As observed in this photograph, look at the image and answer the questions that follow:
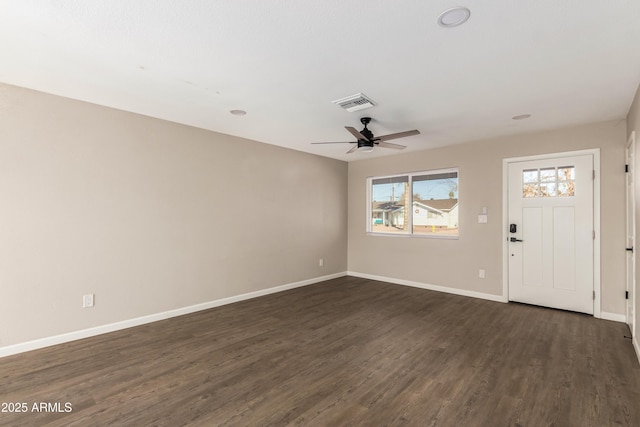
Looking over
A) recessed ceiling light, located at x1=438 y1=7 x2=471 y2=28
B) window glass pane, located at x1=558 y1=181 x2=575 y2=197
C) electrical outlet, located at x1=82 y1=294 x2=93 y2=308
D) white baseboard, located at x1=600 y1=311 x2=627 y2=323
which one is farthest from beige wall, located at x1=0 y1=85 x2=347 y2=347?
white baseboard, located at x1=600 y1=311 x2=627 y2=323

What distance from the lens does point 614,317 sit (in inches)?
152

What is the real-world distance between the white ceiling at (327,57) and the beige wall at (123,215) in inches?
16.6

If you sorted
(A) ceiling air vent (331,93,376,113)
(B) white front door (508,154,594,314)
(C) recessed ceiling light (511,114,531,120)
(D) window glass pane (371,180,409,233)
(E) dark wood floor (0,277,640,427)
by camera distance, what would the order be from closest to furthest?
(E) dark wood floor (0,277,640,427)
(A) ceiling air vent (331,93,376,113)
(C) recessed ceiling light (511,114,531,120)
(B) white front door (508,154,594,314)
(D) window glass pane (371,180,409,233)

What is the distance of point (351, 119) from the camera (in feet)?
12.7

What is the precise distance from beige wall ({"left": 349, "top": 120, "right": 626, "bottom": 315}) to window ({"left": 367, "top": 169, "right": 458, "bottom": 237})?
0.52ft

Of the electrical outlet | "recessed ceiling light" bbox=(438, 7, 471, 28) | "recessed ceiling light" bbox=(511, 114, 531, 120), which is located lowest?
the electrical outlet

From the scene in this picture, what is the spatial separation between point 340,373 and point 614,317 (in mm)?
3820

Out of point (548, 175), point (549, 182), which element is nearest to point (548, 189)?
point (549, 182)

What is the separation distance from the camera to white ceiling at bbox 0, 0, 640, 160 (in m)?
1.87

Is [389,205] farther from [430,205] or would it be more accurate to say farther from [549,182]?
[549,182]

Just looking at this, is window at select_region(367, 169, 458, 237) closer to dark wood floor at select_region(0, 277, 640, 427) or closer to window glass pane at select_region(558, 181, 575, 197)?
window glass pane at select_region(558, 181, 575, 197)

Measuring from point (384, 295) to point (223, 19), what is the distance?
176 inches

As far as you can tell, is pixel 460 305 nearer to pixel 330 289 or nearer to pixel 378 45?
pixel 330 289

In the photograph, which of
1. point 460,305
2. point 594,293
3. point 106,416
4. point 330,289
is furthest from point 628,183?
point 106,416
